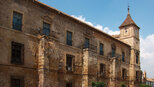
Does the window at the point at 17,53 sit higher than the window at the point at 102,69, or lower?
higher

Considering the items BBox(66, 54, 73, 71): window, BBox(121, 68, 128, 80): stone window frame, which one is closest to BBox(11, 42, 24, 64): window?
BBox(66, 54, 73, 71): window

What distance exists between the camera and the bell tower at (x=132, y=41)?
31484 mm

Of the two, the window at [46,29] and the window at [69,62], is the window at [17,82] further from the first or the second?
the window at [69,62]

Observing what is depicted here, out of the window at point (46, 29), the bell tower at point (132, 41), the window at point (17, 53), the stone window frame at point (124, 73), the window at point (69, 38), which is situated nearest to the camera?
the window at point (17, 53)

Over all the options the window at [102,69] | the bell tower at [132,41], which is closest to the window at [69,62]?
the window at [102,69]

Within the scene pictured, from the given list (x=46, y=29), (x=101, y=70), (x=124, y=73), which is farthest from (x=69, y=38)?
(x=124, y=73)

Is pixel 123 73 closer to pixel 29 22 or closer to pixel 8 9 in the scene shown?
pixel 29 22

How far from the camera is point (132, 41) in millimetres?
32344

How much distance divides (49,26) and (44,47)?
262 cm

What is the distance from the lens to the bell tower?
31484 millimetres

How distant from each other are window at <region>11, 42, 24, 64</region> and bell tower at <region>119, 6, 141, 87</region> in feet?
65.3

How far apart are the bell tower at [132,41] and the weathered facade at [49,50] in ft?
17.8

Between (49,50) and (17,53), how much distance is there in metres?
2.68

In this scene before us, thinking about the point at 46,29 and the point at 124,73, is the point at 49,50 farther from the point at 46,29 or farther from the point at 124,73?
the point at 124,73
